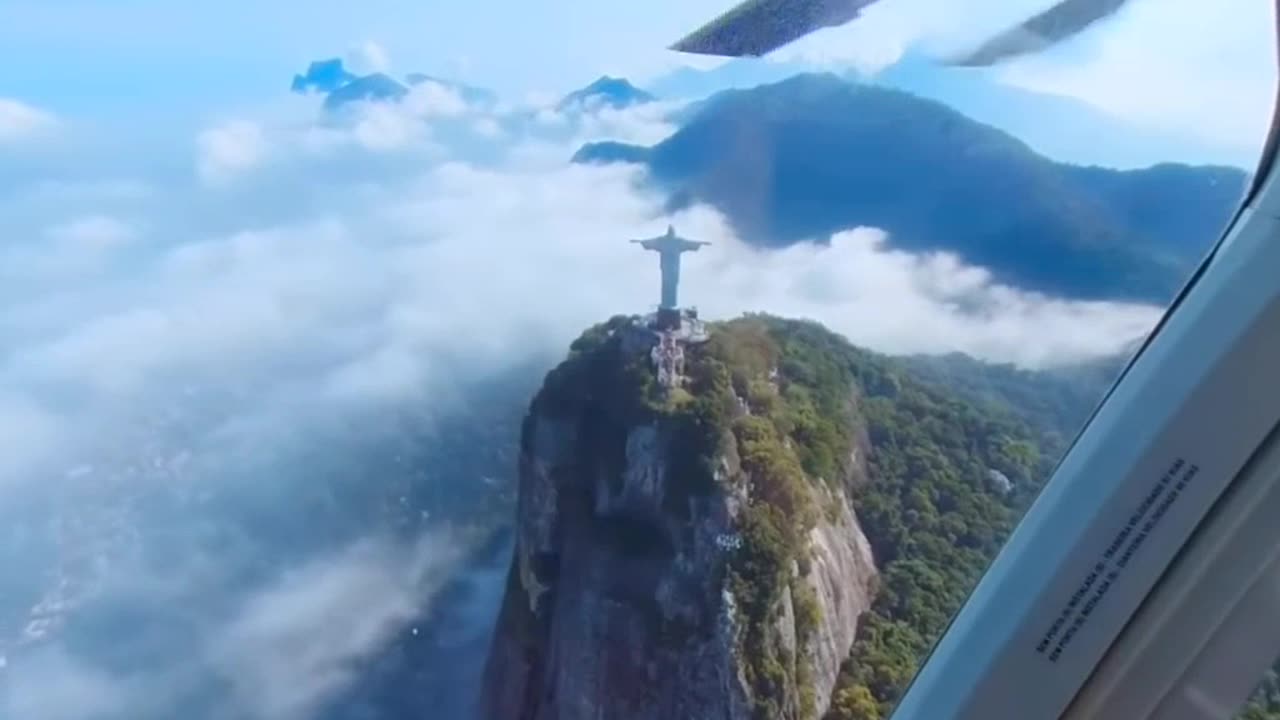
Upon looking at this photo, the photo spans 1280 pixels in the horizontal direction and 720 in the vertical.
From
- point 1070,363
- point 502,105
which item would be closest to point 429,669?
point 502,105

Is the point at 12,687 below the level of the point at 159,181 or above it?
below

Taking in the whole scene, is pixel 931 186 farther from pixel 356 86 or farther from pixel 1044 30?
pixel 356 86

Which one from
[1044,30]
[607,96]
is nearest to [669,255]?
[607,96]

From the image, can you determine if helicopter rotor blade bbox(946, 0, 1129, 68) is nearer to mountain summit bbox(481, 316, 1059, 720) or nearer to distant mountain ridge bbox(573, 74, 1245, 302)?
distant mountain ridge bbox(573, 74, 1245, 302)

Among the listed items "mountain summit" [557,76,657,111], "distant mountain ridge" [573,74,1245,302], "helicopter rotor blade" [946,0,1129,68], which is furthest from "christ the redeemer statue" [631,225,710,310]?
"helicopter rotor blade" [946,0,1129,68]

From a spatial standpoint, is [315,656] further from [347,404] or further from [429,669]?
[347,404]

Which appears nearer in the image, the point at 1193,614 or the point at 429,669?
the point at 1193,614
